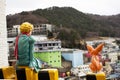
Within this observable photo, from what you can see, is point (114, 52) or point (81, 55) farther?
point (114, 52)

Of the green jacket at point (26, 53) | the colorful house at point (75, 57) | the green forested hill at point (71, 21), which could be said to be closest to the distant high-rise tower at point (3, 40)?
the green jacket at point (26, 53)

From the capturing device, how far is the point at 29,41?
113 inches

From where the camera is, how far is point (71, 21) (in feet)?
314

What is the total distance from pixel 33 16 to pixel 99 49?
80073 millimetres

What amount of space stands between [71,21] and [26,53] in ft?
305

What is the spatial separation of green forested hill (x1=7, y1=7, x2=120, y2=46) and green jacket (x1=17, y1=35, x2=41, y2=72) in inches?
2969

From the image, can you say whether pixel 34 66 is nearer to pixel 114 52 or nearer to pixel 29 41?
pixel 29 41

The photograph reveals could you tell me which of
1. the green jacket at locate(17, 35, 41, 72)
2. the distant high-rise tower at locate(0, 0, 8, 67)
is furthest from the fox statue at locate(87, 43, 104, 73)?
the distant high-rise tower at locate(0, 0, 8, 67)

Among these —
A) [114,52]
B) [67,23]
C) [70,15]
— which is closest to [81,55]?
[114,52]

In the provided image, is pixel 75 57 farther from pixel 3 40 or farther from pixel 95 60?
pixel 95 60

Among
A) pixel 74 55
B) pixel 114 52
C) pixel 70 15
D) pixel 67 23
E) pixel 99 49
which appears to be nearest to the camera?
pixel 99 49

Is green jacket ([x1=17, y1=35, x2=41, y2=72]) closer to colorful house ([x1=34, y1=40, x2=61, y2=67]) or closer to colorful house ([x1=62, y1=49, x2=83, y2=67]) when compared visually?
colorful house ([x1=34, y1=40, x2=61, y2=67])

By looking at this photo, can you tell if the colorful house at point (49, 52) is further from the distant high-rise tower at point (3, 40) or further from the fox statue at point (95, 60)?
the fox statue at point (95, 60)

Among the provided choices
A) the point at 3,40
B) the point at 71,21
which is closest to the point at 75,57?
the point at 3,40
